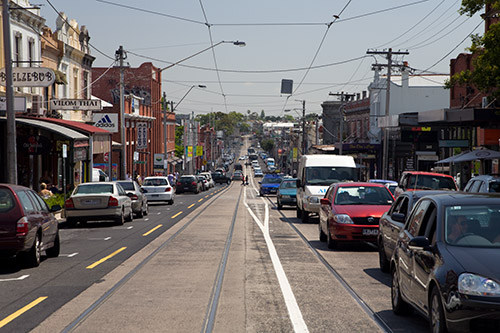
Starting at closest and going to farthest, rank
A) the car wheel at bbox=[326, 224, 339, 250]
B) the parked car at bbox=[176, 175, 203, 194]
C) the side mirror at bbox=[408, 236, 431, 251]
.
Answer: the side mirror at bbox=[408, 236, 431, 251] → the car wheel at bbox=[326, 224, 339, 250] → the parked car at bbox=[176, 175, 203, 194]

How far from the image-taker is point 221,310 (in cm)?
984

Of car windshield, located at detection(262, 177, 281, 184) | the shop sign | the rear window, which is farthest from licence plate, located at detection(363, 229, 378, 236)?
car windshield, located at detection(262, 177, 281, 184)

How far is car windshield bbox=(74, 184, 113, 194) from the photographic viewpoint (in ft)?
82.3

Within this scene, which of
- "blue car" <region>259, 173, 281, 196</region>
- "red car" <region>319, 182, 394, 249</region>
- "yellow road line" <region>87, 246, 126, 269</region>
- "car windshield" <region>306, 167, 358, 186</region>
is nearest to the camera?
"yellow road line" <region>87, 246, 126, 269</region>

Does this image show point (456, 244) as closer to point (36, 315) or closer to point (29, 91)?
point (36, 315)

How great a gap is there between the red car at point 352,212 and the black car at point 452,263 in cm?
734

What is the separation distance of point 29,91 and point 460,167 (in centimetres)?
2671

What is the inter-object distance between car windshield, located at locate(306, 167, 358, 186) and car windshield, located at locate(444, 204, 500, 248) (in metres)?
19.4

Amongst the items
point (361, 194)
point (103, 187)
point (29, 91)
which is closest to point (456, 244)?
point (361, 194)

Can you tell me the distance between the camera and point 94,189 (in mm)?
25203

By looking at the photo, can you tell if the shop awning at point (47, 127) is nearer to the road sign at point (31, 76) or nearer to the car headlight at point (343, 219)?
the road sign at point (31, 76)

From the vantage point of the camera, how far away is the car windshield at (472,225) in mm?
7965

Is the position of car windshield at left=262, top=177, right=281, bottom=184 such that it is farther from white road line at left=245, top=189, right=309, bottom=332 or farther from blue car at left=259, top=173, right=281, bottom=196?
white road line at left=245, top=189, right=309, bottom=332

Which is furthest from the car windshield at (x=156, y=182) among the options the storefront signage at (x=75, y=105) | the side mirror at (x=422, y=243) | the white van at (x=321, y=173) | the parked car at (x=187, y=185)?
the side mirror at (x=422, y=243)
